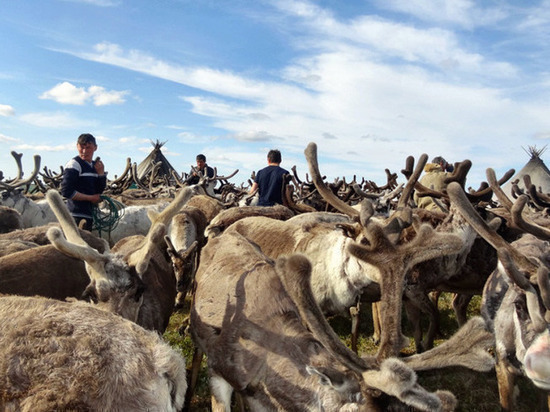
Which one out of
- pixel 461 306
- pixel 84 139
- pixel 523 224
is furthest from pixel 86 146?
pixel 461 306

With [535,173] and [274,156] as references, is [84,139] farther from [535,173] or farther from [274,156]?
[535,173]

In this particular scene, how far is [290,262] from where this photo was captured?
90.4 inches

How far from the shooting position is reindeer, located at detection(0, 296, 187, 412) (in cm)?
191

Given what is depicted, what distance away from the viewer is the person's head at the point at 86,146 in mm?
5883

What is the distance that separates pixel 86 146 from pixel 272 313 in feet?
13.4

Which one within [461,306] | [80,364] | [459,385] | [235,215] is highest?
[235,215]

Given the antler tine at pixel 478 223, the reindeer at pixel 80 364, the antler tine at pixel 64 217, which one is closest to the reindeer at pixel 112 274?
the antler tine at pixel 64 217

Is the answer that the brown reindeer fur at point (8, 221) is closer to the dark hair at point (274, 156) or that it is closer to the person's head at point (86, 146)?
the person's head at point (86, 146)

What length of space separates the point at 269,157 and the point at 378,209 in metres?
3.67

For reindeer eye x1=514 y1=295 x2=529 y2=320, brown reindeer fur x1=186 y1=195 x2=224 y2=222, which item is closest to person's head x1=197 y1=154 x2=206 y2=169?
brown reindeer fur x1=186 y1=195 x2=224 y2=222

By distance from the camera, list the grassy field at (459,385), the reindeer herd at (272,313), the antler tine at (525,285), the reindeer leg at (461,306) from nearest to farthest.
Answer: the reindeer herd at (272,313) < the antler tine at (525,285) < the grassy field at (459,385) < the reindeer leg at (461,306)

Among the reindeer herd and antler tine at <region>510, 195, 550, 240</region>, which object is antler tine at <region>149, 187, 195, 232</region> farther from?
antler tine at <region>510, 195, 550, 240</region>

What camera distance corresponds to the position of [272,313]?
119 inches

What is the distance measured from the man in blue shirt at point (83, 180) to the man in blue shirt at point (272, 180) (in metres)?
3.15
